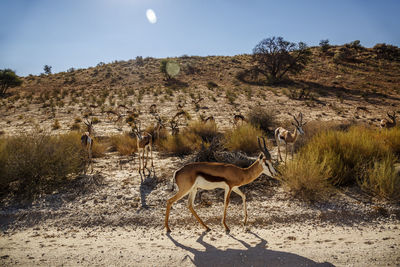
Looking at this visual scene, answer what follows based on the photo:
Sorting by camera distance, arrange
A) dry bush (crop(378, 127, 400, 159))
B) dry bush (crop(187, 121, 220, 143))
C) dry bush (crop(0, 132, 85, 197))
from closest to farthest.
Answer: dry bush (crop(0, 132, 85, 197)), dry bush (crop(378, 127, 400, 159)), dry bush (crop(187, 121, 220, 143))

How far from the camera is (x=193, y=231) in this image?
15.6 feet

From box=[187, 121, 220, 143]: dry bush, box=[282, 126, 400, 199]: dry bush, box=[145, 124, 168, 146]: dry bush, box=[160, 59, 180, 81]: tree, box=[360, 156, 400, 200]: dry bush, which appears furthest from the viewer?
box=[160, 59, 180, 81]: tree

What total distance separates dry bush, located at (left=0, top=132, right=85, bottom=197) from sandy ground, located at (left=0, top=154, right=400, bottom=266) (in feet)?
2.04

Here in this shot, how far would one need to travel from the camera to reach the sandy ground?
12.4 ft

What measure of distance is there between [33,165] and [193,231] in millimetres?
4911

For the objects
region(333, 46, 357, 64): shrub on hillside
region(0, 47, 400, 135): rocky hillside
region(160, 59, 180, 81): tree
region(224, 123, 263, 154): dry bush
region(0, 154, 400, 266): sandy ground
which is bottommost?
region(0, 154, 400, 266): sandy ground

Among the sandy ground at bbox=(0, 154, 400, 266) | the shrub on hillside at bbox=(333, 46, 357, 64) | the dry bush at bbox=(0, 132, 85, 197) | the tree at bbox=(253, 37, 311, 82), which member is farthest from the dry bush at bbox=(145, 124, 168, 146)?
the shrub on hillside at bbox=(333, 46, 357, 64)

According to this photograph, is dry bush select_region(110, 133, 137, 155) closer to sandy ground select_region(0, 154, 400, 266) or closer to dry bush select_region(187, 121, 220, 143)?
dry bush select_region(187, 121, 220, 143)

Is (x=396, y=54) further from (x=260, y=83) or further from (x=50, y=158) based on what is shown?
(x=50, y=158)

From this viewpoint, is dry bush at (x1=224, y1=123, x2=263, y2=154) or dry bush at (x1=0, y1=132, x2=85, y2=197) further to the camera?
dry bush at (x1=224, y1=123, x2=263, y2=154)

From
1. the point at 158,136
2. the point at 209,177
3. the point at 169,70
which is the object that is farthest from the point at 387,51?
the point at 209,177

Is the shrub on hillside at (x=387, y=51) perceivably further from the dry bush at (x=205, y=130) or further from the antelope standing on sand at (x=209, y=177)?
the antelope standing on sand at (x=209, y=177)

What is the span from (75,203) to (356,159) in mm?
7658

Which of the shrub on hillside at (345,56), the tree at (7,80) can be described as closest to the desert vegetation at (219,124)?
the tree at (7,80)
